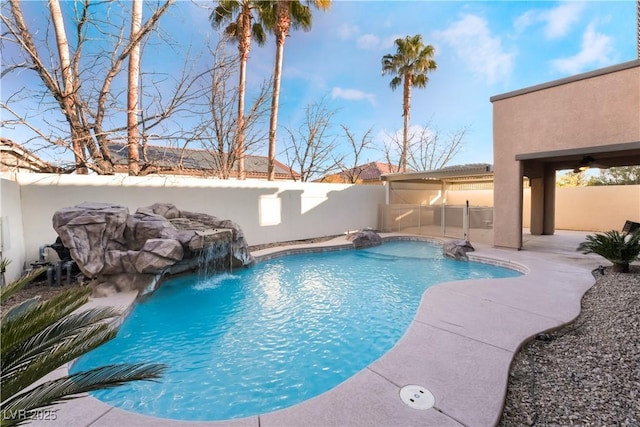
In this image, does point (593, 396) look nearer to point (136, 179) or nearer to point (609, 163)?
point (136, 179)

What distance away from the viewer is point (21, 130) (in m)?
7.30

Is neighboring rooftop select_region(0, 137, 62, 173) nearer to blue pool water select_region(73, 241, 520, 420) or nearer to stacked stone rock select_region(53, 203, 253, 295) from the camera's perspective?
stacked stone rock select_region(53, 203, 253, 295)

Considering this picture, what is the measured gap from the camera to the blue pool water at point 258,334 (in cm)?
331

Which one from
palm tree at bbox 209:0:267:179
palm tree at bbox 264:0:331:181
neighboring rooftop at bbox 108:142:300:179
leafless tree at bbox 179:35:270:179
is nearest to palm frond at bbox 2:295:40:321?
neighboring rooftop at bbox 108:142:300:179

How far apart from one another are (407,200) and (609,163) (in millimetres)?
8538

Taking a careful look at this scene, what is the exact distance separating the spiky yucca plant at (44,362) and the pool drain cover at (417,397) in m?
2.16

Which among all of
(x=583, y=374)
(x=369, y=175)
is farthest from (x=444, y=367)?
(x=369, y=175)

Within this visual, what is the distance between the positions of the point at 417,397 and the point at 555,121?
9.94 metres

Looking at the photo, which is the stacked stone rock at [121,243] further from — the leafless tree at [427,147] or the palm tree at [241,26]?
the leafless tree at [427,147]

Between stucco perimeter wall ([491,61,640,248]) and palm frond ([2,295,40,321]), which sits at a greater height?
stucco perimeter wall ([491,61,640,248])

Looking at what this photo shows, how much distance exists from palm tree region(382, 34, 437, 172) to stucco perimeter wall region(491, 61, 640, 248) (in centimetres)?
1004

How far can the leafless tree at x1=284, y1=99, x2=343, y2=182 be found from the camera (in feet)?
55.5

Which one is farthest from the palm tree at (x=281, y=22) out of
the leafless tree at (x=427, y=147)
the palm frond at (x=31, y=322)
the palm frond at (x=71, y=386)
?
the palm frond at (x=71, y=386)

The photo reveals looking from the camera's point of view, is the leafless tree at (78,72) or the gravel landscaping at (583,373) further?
the leafless tree at (78,72)
